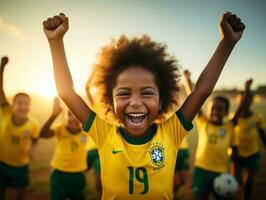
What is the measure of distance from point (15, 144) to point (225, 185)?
394cm

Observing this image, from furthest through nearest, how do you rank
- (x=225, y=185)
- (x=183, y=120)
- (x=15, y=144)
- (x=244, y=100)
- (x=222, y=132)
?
(x=244, y=100) → (x=222, y=132) → (x=15, y=144) → (x=225, y=185) → (x=183, y=120)

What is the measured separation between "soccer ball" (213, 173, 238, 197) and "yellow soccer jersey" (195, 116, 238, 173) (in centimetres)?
25

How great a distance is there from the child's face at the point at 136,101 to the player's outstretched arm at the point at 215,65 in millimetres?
289

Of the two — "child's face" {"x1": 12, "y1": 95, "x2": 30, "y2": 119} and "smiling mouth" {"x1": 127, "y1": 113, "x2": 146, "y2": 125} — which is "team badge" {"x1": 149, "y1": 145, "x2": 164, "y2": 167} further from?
"child's face" {"x1": 12, "y1": 95, "x2": 30, "y2": 119}

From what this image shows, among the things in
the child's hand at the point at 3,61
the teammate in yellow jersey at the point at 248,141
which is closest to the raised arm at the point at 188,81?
the child's hand at the point at 3,61

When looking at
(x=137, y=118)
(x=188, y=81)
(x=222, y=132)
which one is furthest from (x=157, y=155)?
(x=222, y=132)

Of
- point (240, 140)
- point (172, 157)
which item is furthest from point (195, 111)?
point (240, 140)

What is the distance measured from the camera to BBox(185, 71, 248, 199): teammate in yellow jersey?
5.80 meters

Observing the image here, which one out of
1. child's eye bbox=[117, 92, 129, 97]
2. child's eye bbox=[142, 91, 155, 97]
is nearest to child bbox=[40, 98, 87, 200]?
child's eye bbox=[117, 92, 129, 97]

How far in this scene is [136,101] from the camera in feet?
7.19

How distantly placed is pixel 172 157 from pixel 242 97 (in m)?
4.58

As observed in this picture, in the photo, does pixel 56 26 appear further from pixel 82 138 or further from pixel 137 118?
pixel 82 138

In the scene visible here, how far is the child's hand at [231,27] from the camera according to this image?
2230 millimetres

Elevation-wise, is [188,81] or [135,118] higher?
[188,81]
